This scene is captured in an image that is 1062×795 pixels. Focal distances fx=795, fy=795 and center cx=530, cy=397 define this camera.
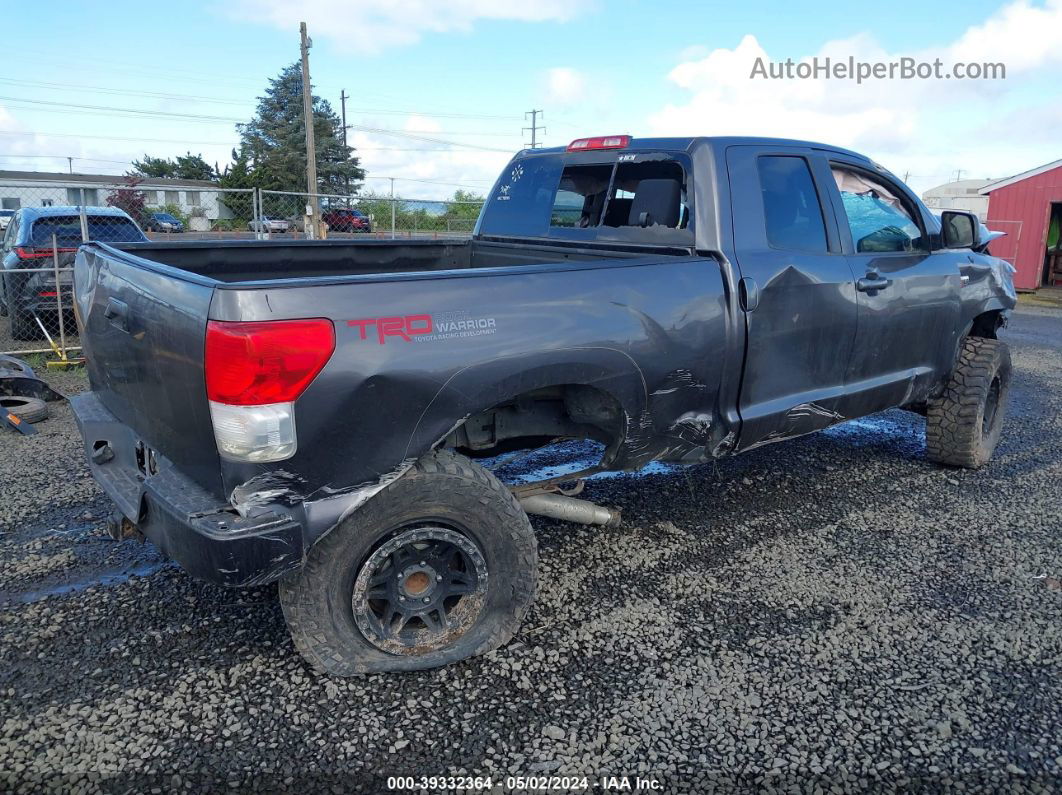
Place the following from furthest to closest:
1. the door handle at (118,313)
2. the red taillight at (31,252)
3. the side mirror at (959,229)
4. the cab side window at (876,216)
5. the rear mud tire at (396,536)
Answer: the red taillight at (31,252)
the side mirror at (959,229)
the cab side window at (876,216)
the door handle at (118,313)
the rear mud tire at (396,536)

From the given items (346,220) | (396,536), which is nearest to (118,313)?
(396,536)

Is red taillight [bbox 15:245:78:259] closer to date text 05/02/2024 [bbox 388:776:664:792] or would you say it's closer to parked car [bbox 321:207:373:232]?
date text 05/02/2024 [bbox 388:776:664:792]

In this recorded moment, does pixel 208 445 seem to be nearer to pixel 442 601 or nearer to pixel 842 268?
pixel 442 601

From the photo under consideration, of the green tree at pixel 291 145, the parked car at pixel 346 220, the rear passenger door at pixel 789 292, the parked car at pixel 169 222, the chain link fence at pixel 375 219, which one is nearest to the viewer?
the rear passenger door at pixel 789 292

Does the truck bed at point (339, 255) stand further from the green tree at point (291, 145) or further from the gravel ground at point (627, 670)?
the green tree at point (291, 145)

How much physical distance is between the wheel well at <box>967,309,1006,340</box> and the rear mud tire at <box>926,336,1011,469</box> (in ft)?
0.53

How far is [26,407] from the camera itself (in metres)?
6.11

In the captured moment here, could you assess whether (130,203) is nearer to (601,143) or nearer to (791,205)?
(601,143)

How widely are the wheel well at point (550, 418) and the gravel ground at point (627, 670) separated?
73 cm

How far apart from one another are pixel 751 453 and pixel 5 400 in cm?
575

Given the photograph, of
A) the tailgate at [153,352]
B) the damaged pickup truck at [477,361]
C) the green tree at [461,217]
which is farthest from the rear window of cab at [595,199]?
the green tree at [461,217]

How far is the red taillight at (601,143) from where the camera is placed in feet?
13.9

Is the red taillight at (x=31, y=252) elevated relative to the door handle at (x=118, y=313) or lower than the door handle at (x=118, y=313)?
elevated

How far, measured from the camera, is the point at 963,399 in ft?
17.0
